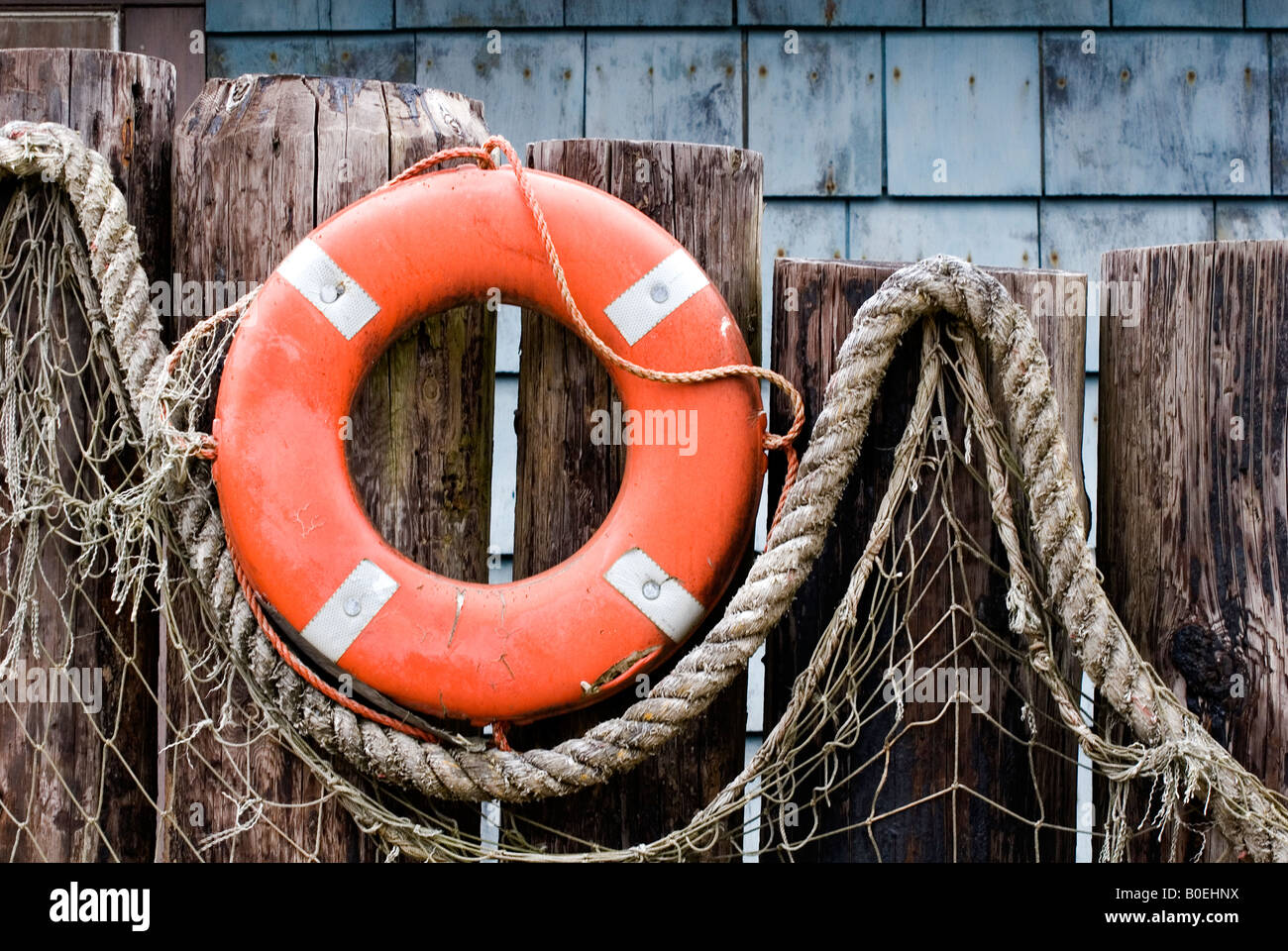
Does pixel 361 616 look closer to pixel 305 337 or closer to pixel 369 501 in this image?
pixel 369 501

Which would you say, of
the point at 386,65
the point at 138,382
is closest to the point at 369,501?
the point at 138,382

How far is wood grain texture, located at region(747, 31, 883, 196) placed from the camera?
7.98ft

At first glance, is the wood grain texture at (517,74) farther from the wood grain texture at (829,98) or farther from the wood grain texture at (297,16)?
the wood grain texture at (829,98)

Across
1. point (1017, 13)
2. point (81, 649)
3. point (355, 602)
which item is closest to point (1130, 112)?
point (1017, 13)

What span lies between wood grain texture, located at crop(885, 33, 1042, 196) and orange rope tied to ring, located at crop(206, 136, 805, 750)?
1.16m

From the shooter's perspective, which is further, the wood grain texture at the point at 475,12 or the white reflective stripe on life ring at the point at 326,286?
the wood grain texture at the point at 475,12

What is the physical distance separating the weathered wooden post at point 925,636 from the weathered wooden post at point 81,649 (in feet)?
3.25

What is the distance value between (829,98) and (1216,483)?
1367mm

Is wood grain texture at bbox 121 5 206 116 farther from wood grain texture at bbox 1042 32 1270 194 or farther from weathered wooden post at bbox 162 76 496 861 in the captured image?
wood grain texture at bbox 1042 32 1270 194

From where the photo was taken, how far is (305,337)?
146 centimetres

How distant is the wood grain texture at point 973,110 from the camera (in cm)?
241

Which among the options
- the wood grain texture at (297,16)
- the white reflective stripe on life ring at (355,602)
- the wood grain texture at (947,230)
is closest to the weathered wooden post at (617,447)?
the white reflective stripe on life ring at (355,602)

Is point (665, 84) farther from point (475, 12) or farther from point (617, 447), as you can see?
point (617, 447)

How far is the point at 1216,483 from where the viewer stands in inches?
56.4
